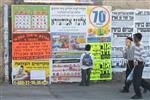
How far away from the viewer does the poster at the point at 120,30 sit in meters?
16.1

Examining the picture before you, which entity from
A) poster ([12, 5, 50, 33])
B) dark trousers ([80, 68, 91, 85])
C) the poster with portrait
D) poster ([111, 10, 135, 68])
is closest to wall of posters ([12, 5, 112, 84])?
poster ([12, 5, 50, 33])

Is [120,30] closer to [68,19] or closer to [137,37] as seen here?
[68,19]

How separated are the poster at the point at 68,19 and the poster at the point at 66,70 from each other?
0.95m

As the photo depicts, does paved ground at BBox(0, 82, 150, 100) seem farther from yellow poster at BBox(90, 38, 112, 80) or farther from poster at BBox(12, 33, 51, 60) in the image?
poster at BBox(12, 33, 51, 60)

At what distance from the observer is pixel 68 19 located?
15688mm

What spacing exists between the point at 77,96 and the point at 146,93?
6.81ft

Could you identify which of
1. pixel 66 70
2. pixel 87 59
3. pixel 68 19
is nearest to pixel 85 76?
pixel 87 59

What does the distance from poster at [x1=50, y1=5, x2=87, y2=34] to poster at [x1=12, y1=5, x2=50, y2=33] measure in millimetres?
220

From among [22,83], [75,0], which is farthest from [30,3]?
[22,83]

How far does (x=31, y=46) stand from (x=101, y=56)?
2226mm

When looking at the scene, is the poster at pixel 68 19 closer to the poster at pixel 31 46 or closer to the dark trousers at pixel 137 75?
the poster at pixel 31 46

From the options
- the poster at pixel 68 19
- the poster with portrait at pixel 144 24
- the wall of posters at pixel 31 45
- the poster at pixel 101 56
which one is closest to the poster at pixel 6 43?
the wall of posters at pixel 31 45

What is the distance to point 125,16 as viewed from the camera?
635 inches

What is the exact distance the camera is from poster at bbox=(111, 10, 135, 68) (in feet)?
52.7
